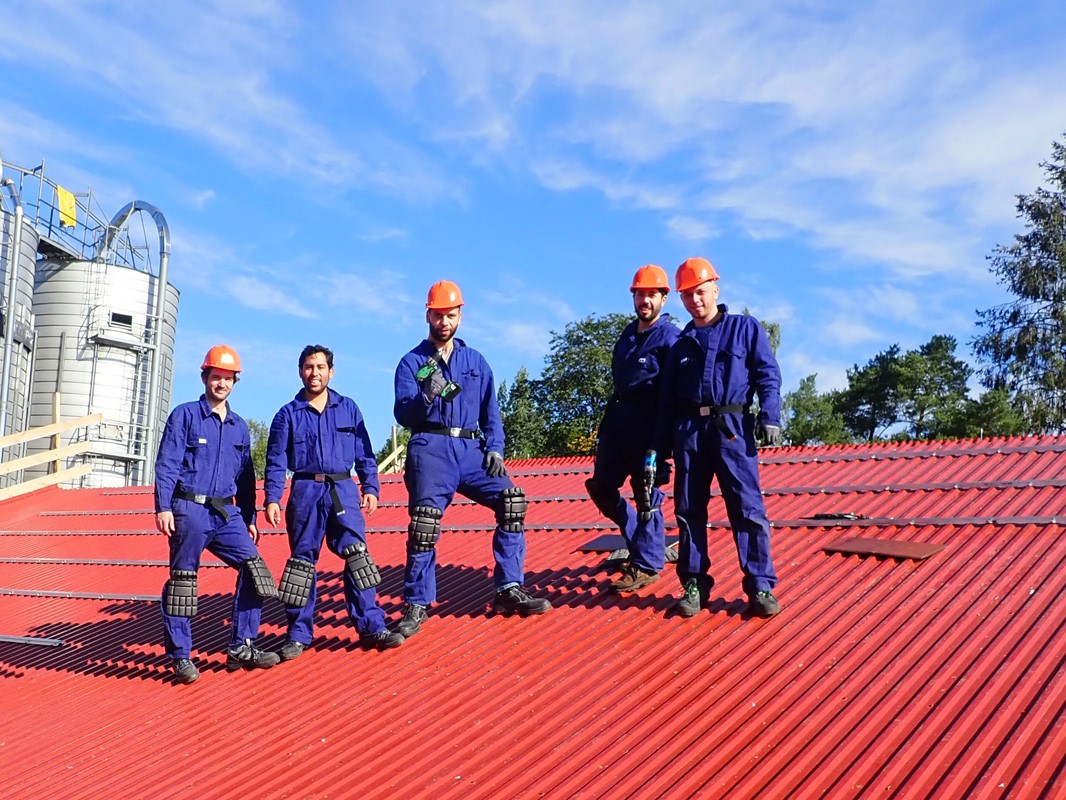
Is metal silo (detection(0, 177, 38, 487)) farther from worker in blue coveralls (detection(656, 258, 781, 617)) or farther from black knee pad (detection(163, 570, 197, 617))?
worker in blue coveralls (detection(656, 258, 781, 617))

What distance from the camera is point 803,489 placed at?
8695 millimetres

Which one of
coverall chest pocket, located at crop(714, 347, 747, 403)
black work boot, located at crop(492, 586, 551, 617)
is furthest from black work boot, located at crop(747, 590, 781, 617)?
black work boot, located at crop(492, 586, 551, 617)

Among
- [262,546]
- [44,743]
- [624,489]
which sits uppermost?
[624,489]

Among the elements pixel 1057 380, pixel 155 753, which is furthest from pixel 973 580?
pixel 1057 380

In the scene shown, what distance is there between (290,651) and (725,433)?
128 inches

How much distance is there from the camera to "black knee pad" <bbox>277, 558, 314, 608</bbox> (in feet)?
22.0

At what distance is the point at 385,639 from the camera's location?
21.9ft

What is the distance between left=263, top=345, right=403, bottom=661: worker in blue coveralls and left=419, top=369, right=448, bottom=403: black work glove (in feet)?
2.18

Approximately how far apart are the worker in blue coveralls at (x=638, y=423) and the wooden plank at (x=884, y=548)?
1.16 meters

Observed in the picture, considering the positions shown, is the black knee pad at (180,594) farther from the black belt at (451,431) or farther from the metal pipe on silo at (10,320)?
the metal pipe on silo at (10,320)

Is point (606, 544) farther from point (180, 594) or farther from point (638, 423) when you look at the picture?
point (180, 594)

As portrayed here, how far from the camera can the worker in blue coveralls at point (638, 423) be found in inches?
258

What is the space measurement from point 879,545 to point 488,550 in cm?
331

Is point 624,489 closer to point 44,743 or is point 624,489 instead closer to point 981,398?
point 44,743
